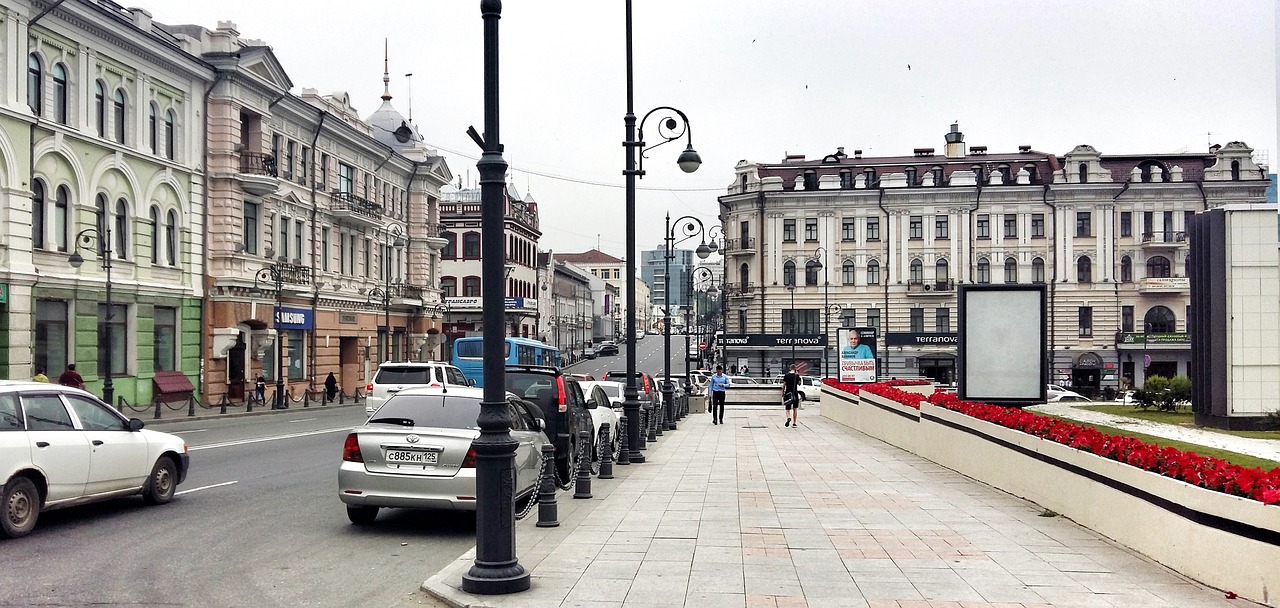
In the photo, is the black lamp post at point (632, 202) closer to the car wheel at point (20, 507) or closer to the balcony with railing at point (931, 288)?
the car wheel at point (20, 507)

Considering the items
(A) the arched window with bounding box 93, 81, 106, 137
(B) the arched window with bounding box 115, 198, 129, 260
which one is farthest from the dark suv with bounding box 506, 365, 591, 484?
(A) the arched window with bounding box 93, 81, 106, 137

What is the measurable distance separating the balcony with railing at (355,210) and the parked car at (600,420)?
3047 cm

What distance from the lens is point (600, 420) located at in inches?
760

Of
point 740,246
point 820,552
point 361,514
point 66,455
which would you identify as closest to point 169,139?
point 66,455

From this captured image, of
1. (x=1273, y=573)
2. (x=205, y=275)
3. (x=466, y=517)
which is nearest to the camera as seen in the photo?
(x=1273, y=573)

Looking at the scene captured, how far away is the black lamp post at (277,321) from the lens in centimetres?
3894

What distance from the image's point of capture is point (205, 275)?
123ft

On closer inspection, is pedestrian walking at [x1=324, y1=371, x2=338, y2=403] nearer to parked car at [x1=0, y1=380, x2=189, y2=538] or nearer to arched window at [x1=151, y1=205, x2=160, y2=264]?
arched window at [x1=151, y1=205, x2=160, y2=264]

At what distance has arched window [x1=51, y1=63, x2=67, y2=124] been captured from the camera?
95.3ft

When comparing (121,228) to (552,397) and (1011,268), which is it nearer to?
(552,397)

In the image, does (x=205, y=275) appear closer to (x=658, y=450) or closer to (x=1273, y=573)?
(x=658, y=450)

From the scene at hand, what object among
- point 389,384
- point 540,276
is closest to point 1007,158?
point 540,276

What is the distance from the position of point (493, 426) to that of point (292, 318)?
37.8m

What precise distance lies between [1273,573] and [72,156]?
31.5 metres
